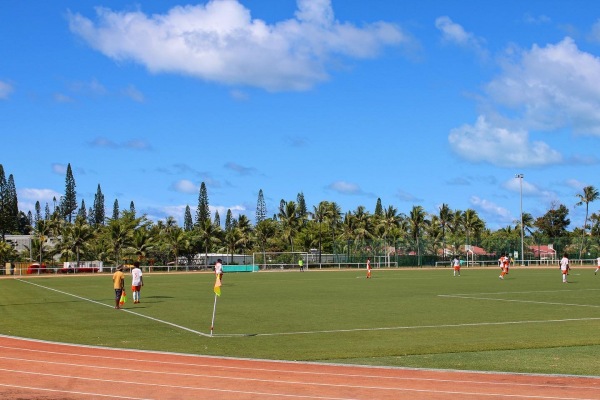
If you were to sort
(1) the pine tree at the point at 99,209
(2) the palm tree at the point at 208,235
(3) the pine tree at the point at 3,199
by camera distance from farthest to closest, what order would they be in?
(1) the pine tree at the point at 99,209 < (3) the pine tree at the point at 3,199 < (2) the palm tree at the point at 208,235

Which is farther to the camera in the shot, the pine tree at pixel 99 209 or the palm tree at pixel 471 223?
the pine tree at pixel 99 209

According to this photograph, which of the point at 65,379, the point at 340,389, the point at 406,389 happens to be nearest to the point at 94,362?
the point at 65,379

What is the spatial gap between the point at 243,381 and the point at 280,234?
375ft

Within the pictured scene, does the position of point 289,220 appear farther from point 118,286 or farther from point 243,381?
point 243,381

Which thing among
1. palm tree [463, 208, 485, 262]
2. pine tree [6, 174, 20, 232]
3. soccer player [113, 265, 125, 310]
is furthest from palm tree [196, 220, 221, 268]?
soccer player [113, 265, 125, 310]

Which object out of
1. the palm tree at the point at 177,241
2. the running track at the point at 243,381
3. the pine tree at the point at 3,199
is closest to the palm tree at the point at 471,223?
the palm tree at the point at 177,241

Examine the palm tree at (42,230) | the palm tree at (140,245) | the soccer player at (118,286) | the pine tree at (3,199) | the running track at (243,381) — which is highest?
the pine tree at (3,199)

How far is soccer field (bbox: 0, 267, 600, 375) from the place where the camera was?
15344 millimetres

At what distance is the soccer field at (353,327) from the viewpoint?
50.3 feet

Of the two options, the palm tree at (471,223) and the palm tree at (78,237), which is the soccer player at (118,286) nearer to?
the palm tree at (78,237)

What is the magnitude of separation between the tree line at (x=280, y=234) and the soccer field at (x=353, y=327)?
215 feet

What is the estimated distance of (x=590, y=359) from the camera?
14.5 metres

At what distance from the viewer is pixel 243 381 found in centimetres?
1238

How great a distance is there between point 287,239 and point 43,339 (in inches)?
4238
